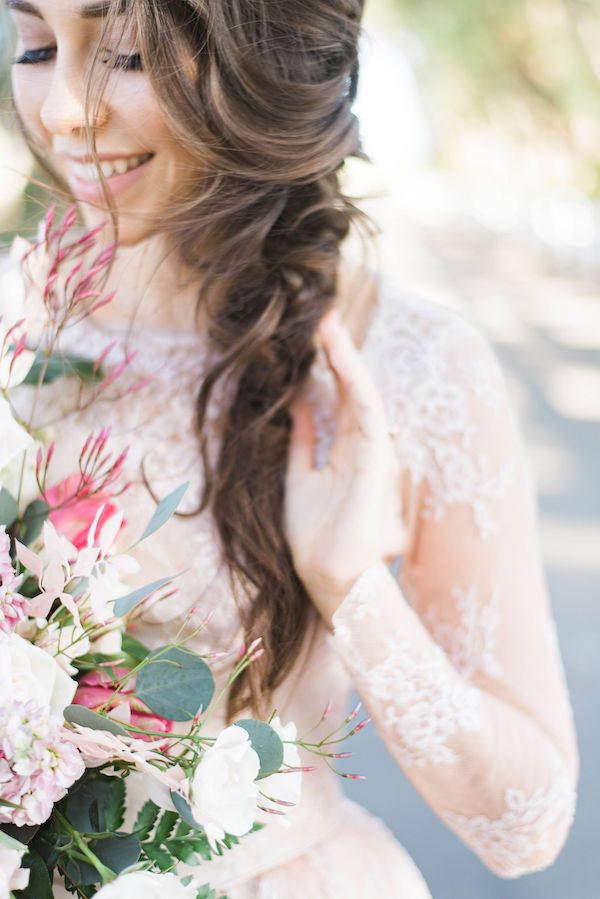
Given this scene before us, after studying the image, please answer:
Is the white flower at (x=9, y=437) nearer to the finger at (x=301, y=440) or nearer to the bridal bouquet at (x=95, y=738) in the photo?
the bridal bouquet at (x=95, y=738)

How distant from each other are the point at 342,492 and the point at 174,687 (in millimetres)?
409

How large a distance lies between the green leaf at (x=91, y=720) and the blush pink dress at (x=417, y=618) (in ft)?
1.45

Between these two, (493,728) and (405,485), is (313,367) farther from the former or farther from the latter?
(493,728)

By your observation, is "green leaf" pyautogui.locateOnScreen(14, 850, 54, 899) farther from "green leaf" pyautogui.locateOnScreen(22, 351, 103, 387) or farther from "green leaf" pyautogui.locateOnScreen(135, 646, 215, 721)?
"green leaf" pyautogui.locateOnScreen(22, 351, 103, 387)

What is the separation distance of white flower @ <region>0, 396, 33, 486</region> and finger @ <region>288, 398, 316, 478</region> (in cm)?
52

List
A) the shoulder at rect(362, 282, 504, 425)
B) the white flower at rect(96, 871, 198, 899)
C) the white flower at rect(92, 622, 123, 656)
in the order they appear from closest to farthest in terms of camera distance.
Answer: the white flower at rect(96, 871, 198, 899) < the white flower at rect(92, 622, 123, 656) < the shoulder at rect(362, 282, 504, 425)

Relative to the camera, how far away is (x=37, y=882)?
28.0 inches

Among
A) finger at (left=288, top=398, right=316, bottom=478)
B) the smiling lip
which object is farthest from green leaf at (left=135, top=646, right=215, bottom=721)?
the smiling lip

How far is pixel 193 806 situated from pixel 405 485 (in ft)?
2.24

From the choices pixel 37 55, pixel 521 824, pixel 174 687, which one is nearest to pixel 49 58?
pixel 37 55

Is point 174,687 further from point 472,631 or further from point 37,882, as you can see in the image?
point 472,631

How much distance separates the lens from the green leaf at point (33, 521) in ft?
2.93

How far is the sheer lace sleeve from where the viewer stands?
115cm

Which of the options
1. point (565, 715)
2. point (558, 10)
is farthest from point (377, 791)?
point (558, 10)
